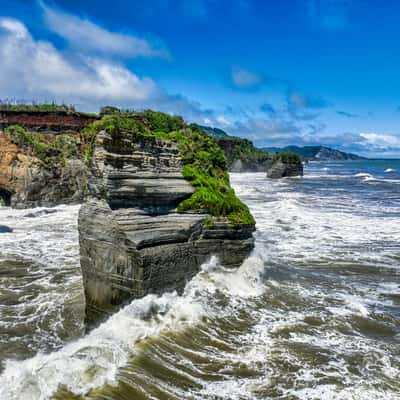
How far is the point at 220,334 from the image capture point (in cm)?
923

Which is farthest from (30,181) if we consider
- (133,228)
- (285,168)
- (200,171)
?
(285,168)

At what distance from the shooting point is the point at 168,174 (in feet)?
38.2

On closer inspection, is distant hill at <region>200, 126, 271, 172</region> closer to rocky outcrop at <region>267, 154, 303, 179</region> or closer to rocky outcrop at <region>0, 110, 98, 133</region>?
rocky outcrop at <region>267, 154, 303, 179</region>

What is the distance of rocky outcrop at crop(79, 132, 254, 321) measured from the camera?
32.9 feet

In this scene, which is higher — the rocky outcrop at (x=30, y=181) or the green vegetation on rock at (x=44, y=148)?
the green vegetation on rock at (x=44, y=148)

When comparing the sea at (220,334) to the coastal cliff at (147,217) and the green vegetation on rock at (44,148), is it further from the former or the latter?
the green vegetation on rock at (44,148)

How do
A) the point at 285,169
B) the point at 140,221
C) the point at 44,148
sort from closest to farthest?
the point at 140,221 < the point at 44,148 < the point at 285,169

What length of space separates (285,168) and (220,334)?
7020 cm

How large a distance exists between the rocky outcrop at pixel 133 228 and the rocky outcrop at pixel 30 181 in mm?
23368

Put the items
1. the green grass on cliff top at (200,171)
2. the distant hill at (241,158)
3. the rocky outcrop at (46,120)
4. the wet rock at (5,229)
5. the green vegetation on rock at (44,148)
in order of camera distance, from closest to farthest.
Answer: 1. the green grass on cliff top at (200,171)
2. the wet rock at (5,229)
3. the green vegetation on rock at (44,148)
4. the rocky outcrop at (46,120)
5. the distant hill at (241,158)

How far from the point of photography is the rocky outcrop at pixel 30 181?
3328cm

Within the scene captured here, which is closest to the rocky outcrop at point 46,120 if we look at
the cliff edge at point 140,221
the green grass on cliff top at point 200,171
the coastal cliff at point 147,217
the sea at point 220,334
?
the sea at point 220,334


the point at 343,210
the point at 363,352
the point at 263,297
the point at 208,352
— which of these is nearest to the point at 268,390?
the point at 208,352

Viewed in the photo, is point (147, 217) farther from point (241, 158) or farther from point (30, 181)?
point (241, 158)
